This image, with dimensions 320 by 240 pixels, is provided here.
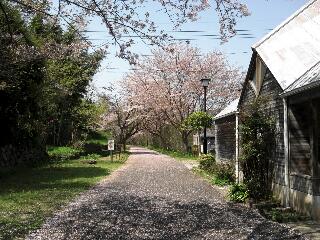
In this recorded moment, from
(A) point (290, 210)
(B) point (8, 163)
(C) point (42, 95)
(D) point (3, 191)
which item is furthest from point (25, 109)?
(A) point (290, 210)

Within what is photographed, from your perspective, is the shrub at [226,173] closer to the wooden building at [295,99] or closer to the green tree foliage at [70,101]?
the wooden building at [295,99]

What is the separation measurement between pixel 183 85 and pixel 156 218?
118 feet

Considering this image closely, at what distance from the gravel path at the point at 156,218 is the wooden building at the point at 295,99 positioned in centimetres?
122

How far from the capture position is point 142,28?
11578 millimetres

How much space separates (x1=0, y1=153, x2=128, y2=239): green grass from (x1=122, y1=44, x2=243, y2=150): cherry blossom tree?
79.1 feet

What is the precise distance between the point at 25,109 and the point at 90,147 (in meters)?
21.6

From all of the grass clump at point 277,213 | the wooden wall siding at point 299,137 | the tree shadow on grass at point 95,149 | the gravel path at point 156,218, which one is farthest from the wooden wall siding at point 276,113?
the tree shadow on grass at point 95,149

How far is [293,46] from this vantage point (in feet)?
44.3

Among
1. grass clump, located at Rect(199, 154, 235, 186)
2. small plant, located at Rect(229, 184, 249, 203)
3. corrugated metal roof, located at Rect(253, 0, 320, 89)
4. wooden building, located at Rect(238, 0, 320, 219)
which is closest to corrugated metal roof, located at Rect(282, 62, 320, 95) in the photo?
wooden building, located at Rect(238, 0, 320, 219)

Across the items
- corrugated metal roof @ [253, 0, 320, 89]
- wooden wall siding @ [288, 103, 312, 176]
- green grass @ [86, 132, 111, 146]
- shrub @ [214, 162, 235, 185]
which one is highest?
corrugated metal roof @ [253, 0, 320, 89]

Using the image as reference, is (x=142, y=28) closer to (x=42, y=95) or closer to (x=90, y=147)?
(x=42, y=95)

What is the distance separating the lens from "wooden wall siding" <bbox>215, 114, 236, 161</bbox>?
21.4 m

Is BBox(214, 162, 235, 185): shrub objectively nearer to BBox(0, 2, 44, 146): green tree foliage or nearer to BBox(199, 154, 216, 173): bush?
BBox(199, 154, 216, 173): bush

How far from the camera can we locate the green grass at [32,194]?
10.3 meters
